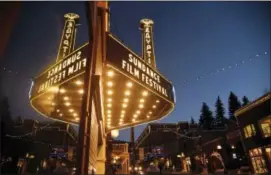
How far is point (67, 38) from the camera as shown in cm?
1441

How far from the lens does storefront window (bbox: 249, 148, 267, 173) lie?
21.2m

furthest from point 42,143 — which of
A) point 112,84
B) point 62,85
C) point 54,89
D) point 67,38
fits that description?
point 62,85

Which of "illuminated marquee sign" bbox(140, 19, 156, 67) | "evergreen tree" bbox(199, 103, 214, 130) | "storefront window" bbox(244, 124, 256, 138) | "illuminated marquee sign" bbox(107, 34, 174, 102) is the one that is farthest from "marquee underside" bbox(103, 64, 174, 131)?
"evergreen tree" bbox(199, 103, 214, 130)

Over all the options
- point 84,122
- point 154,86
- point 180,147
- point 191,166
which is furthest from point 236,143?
point 84,122

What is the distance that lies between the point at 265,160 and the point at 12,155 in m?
26.8

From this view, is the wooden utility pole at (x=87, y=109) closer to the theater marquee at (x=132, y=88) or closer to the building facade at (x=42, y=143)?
the theater marquee at (x=132, y=88)

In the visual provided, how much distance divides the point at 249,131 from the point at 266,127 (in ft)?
8.68

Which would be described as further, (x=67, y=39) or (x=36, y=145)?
(x=36, y=145)

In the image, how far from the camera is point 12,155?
27.2 m

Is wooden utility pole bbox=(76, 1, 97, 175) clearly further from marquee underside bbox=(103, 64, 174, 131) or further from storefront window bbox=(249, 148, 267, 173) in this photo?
storefront window bbox=(249, 148, 267, 173)

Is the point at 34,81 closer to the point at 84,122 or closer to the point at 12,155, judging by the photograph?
A: the point at 84,122

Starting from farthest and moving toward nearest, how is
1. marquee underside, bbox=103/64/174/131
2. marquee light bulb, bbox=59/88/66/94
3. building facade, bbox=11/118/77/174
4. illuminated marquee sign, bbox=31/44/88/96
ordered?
building facade, bbox=11/118/77/174 < marquee underside, bbox=103/64/174/131 < marquee light bulb, bbox=59/88/66/94 < illuminated marquee sign, bbox=31/44/88/96

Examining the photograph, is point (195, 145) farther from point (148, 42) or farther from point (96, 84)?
point (96, 84)

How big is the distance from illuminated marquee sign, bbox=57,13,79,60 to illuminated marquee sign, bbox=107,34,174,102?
5446 mm
